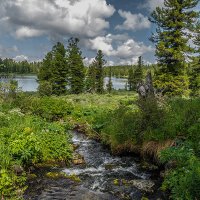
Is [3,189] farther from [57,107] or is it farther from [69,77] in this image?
[69,77]

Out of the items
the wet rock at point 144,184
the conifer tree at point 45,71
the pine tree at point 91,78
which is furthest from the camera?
the pine tree at point 91,78

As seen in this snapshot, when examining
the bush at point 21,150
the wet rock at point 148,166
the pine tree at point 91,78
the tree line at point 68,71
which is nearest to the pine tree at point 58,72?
the tree line at point 68,71

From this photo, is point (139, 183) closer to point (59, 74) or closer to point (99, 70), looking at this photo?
point (59, 74)

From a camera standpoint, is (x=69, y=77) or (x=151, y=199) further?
(x=69, y=77)

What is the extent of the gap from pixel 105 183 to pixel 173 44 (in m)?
19.6

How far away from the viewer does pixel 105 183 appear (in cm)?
816

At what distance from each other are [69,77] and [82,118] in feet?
108

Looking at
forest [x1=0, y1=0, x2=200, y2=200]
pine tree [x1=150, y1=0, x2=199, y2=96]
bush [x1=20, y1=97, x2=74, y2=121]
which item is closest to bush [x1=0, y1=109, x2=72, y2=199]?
forest [x1=0, y1=0, x2=200, y2=200]

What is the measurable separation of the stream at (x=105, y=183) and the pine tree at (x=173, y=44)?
15.3 m

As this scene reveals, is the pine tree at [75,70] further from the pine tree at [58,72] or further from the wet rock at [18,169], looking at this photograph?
the wet rock at [18,169]

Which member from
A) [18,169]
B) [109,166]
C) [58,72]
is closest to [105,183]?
[109,166]

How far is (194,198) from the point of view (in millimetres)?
5266

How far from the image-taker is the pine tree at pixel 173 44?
79.4 feet

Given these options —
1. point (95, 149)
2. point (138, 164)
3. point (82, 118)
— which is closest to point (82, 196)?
point (138, 164)
